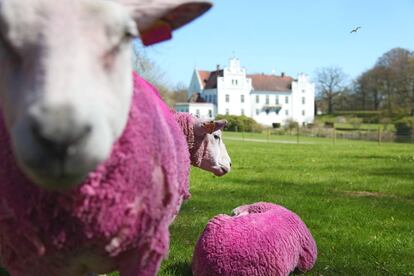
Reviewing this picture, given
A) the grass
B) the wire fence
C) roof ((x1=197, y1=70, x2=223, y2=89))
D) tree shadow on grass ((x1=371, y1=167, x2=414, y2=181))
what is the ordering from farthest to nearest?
roof ((x1=197, y1=70, x2=223, y2=89)) < the wire fence < tree shadow on grass ((x1=371, y1=167, x2=414, y2=181)) < the grass

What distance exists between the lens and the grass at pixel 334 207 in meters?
5.12

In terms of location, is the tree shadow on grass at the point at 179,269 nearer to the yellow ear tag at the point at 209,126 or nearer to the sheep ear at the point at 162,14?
the yellow ear tag at the point at 209,126

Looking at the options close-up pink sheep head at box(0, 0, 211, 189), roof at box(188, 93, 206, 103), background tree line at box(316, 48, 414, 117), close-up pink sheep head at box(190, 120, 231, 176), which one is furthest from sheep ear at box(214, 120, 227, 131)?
roof at box(188, 93, 206, 103)

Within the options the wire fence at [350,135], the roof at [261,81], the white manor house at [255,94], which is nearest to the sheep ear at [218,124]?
the wire fence at [350,135]

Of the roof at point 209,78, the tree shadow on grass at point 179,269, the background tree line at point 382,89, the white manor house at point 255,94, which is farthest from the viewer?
the roof at point 209,78

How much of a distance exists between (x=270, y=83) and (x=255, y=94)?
4.09 meters

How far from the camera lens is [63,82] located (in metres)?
1.61

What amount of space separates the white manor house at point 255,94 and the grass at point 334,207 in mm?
72090

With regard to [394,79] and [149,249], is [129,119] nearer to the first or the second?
[149,249]

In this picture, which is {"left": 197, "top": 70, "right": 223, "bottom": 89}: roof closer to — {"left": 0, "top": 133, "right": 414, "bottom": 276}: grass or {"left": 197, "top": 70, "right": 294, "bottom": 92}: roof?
{"left": 197, "top": 70, "right": 294, "bottom": 92}: roof

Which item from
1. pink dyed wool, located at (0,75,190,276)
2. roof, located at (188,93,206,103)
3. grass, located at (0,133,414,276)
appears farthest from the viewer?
roof, located at (188,93,206,103)

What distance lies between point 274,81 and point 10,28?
302ft

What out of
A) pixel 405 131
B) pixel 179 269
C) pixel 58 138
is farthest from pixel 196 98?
pixel 58 138

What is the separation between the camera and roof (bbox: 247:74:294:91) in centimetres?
9056
